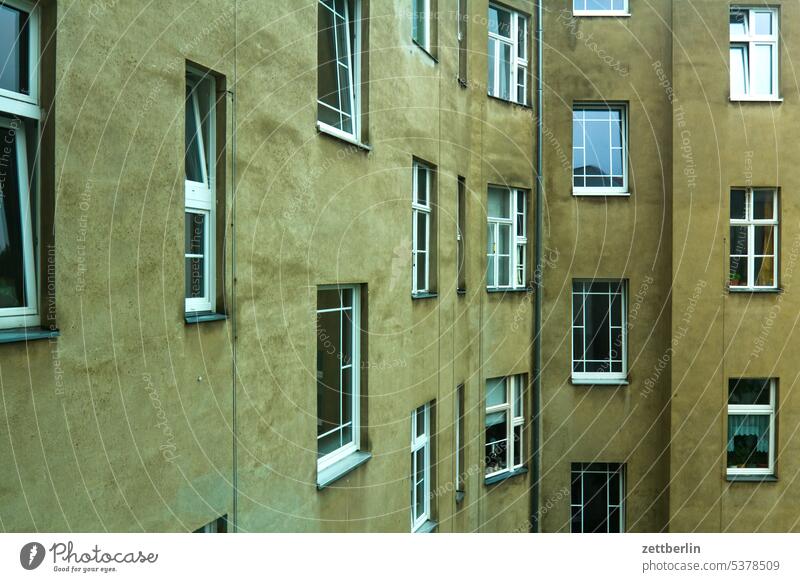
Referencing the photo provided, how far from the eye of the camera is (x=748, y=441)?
813 centimetres

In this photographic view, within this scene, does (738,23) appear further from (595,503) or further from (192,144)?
(192,144)

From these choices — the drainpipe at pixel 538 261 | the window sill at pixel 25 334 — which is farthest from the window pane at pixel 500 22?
the window sill at pixel 25 334

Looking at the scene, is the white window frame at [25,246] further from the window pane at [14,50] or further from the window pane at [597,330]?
the window pane at [597,330]

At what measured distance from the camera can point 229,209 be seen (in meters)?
4.16

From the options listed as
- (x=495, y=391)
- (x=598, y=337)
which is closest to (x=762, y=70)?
(x=598, y=337)

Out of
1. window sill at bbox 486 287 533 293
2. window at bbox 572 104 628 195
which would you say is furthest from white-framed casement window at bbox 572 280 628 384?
window at bbox 572 104 628 195

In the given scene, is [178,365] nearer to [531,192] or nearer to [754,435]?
[531,192]

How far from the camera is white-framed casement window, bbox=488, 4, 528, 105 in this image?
854 centimetres

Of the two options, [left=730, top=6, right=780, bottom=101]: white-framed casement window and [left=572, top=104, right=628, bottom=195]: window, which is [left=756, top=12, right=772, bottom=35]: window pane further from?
[left=572, top=104, right=628, bottom=195]: window

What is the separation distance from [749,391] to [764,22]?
12.7ft

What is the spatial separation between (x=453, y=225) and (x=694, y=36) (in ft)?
11.1

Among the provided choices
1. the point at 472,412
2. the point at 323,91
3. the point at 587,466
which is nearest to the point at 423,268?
the point at 472,412

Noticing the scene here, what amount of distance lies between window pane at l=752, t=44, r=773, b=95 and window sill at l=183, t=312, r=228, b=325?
615cm

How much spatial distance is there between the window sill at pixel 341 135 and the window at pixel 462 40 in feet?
8.46
